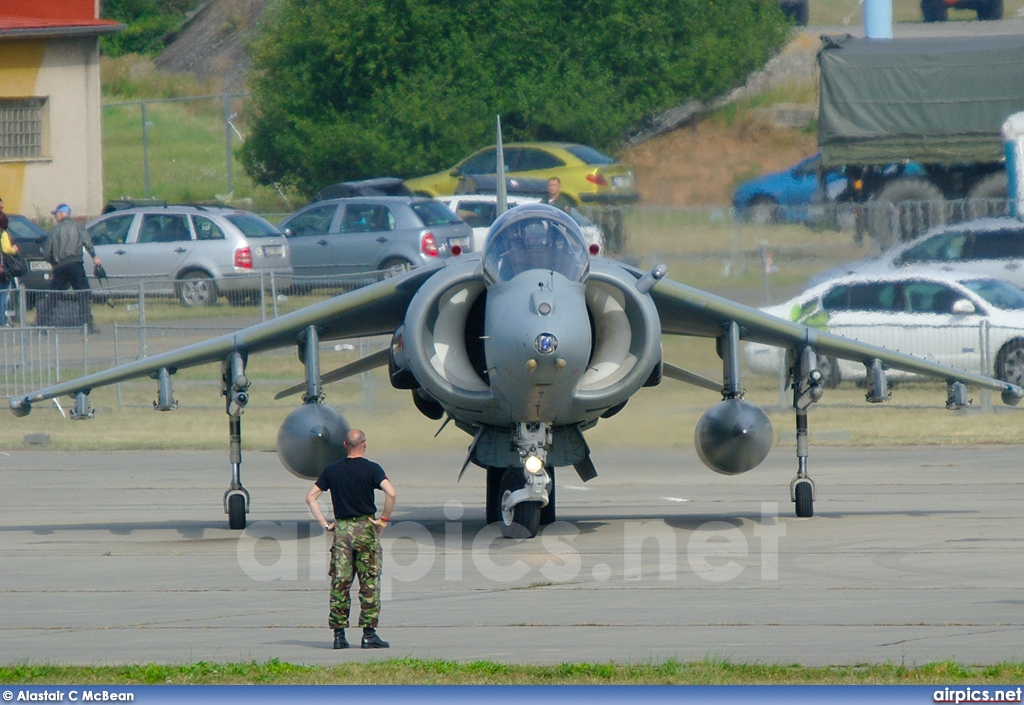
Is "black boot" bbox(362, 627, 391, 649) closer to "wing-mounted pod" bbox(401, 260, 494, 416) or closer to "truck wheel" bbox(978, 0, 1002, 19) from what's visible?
"wing-mounted pod" bbox(401, 260, 494, 416)

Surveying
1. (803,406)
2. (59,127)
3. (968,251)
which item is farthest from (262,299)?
(59,127)

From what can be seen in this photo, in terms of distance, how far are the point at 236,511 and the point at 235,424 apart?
797 millimetres

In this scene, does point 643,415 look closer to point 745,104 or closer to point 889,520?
point 889,520

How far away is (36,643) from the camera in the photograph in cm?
900

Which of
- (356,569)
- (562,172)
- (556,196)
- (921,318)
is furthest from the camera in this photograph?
(562,172)

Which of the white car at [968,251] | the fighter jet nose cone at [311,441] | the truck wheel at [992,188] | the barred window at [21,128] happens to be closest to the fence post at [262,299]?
the white car at [968,251]

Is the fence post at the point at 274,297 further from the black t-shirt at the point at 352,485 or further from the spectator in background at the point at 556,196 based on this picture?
the black t-shirt at the point at 352,485

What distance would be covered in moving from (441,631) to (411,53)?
3460 centimetres

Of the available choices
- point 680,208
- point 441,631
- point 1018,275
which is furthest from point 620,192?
point 441,631

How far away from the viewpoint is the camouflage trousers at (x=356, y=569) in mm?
8734

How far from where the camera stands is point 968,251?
86.6 feet

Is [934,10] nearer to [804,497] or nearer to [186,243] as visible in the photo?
[186,243]

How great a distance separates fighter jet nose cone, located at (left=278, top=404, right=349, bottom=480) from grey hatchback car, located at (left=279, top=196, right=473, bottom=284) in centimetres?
1610

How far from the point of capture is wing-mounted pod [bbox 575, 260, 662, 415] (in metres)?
12.6
